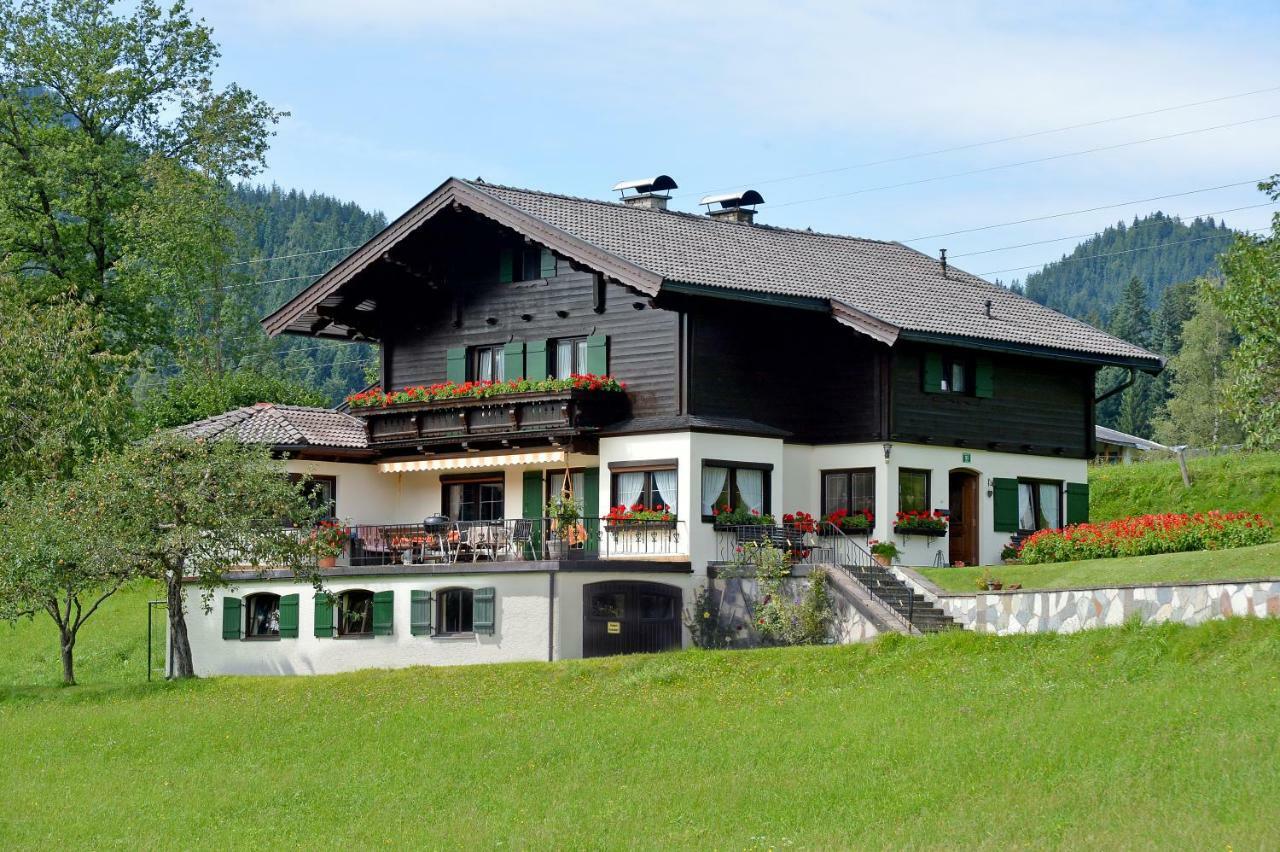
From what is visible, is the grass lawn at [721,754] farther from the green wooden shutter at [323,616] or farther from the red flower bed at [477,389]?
the red flower bed at [477,389]

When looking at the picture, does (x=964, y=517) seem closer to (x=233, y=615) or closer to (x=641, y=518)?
(x=641, y=518)

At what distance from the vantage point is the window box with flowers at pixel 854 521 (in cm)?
3572

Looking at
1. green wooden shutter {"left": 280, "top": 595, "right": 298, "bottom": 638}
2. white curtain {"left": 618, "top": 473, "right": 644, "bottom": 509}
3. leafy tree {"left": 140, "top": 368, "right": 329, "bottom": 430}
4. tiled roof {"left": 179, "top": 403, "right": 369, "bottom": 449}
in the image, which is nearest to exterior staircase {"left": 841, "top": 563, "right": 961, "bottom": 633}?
white curtain {"left": 618, "top": 473, "right": 644, "bottom": 509}

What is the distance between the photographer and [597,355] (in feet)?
119

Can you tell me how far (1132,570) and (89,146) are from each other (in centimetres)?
3361

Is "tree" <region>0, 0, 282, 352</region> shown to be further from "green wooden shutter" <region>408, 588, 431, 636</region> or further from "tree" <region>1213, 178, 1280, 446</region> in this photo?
"tree" <region>1213, 178, 1280, 446</region>

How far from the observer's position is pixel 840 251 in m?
42.0

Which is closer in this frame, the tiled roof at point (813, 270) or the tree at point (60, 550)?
the tree at point (60, 550)

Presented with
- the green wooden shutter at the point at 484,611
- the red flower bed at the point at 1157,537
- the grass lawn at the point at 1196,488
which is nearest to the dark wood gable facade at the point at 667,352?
the red flower bed at the point at 1157,537

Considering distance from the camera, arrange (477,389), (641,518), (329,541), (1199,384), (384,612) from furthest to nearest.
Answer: (1199,384) < (477,389) < (329,541) < (384,612) < (641,518)

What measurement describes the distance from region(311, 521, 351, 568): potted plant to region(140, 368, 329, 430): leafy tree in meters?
15.6

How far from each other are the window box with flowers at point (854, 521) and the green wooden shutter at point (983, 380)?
4.05 meters

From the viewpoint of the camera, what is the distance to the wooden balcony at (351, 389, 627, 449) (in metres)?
35.4

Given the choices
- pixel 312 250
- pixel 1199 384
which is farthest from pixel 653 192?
pixel 312 250
